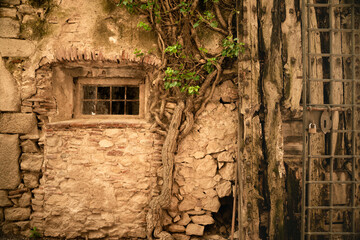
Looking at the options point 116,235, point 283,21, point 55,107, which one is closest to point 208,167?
point 116,235

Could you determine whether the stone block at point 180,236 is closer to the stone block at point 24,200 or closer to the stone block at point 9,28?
the stone block at point 24,200

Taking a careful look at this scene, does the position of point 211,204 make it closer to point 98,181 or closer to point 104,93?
point 98,181

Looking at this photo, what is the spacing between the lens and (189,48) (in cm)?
278

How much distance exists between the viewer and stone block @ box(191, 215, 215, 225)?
109 inches

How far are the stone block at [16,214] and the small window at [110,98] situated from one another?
1.37 meters

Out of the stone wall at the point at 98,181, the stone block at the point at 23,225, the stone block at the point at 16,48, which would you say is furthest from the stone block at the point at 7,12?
the stone block at the point at 23,225

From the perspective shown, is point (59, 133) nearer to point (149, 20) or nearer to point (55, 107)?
point (55, 107)

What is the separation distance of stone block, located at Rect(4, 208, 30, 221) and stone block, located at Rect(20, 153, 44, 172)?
515 millimetres

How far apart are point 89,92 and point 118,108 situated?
1.58 feet

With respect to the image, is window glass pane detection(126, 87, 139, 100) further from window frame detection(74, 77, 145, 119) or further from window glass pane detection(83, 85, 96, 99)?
window glass pane detection(83, 85, 96, 99)

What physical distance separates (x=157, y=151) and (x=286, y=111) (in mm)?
1564

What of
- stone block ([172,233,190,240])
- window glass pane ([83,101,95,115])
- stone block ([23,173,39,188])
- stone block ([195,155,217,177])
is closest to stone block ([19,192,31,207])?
stone block ([23,173,39,188])

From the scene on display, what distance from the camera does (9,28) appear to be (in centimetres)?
286

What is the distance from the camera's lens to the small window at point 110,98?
3.17 metres
